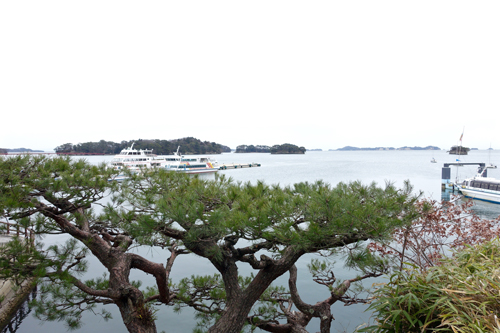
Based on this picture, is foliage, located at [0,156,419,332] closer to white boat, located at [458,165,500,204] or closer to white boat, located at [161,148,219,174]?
white boat, located at [458,165,500,204]

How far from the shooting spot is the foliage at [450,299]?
1.47 metres

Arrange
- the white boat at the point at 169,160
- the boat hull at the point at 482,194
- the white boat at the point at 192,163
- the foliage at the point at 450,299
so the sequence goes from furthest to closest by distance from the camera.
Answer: the white boat at the point at 192,163, the white boat at the point at 169,160, the boat hull at the point at 482,194, the foliage at the point at 450,299

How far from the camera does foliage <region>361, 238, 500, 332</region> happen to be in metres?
1.47

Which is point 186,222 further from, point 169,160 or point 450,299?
point 169,160

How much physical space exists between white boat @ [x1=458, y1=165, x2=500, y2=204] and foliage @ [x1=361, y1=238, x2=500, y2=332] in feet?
71.9

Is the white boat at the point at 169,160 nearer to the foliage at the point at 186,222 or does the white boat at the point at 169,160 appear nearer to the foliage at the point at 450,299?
the foliage at the point at 186,222

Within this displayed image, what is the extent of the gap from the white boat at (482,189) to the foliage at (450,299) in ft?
71.9

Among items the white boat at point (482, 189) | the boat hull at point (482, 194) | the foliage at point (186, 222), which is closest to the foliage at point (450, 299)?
the foliage at point (186, 222)

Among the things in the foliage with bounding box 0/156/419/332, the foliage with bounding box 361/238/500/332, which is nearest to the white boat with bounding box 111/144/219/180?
the foliage with bounding box 0/156/419/332

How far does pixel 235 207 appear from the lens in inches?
107

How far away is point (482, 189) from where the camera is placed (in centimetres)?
1992

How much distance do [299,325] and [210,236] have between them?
2.08m

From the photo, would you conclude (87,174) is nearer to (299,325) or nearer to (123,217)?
(123,217)

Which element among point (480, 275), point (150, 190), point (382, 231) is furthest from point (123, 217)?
point (480, 275)
